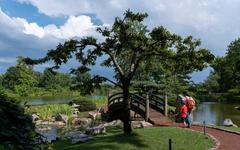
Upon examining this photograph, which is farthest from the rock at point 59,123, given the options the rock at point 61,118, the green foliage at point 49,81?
Answer: the green foliage at point 49,81

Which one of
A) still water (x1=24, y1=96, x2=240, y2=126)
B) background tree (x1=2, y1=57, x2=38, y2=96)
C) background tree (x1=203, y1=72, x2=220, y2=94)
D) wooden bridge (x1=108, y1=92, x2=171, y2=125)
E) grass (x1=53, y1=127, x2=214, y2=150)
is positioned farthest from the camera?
background tree (x1=203, y1=72, x2=220, y2=94)

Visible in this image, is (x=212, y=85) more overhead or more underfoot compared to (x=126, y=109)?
more overhead

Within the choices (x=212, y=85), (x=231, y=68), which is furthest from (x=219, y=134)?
(x=212, y=85)

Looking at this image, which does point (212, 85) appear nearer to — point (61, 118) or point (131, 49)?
point (61, 118)

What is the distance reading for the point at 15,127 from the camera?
5.15 m

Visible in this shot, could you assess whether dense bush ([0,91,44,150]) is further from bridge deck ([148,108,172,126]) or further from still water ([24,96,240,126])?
still water ([24,96,240,126])

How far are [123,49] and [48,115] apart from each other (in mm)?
18973

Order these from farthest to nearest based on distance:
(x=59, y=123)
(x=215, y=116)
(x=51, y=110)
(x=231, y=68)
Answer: (x=231, y=68) < (x=215, y=116) < (x=51, y=110) < (x=59, y=123)

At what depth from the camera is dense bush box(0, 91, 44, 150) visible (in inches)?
193

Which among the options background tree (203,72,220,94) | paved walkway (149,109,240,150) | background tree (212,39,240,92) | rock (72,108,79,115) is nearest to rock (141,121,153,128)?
paved walkway (149,109,240,150)

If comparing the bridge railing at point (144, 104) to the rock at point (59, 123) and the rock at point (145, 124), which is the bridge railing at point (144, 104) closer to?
the rock at point (145, 124)

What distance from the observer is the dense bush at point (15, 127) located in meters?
4.90

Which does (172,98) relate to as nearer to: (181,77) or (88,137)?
(181,77)

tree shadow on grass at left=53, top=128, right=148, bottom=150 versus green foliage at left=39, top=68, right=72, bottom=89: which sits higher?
green foliage at left=39, top=68, right=72, bottom=89
